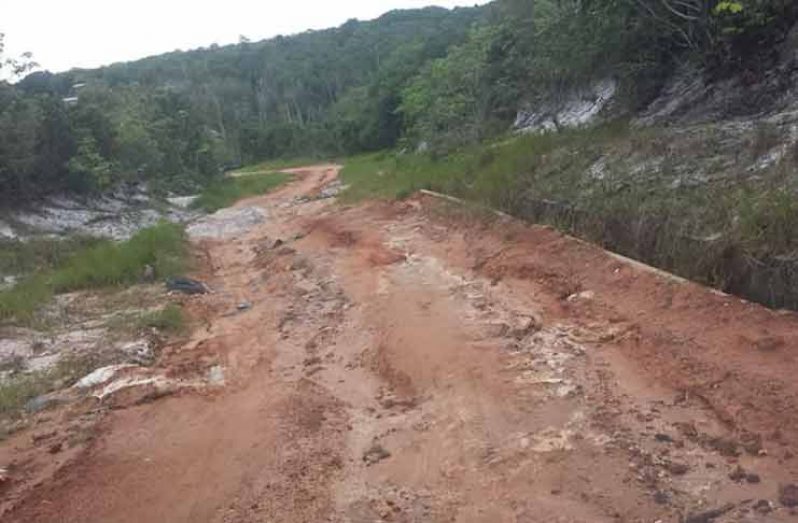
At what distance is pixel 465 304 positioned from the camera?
26.7ft

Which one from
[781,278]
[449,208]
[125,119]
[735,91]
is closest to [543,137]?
[449,208]

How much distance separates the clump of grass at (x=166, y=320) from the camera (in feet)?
28.3

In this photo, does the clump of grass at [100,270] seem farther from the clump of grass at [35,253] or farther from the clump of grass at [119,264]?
the clump of grass at [35,253]

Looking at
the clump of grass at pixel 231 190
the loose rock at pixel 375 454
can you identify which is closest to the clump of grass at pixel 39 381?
the loose rock at pixel 375 454

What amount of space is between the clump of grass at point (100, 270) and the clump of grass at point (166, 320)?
74.5 inches

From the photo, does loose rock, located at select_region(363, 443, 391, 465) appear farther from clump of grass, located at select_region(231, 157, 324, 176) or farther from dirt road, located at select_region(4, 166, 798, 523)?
clump of grass, located at select_region(231, 157, 324, 176)

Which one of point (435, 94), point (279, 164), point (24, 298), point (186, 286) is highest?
point (435, 94)

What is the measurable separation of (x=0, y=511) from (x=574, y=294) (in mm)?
5425

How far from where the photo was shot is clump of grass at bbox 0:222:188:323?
10352mm

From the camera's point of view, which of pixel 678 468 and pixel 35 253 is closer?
pixel 678 468

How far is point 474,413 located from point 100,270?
27.5ft

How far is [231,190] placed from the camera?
3038cm

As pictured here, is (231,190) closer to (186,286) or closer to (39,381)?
(186,286)

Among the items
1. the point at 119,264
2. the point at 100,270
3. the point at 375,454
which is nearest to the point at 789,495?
the point at 375,454
